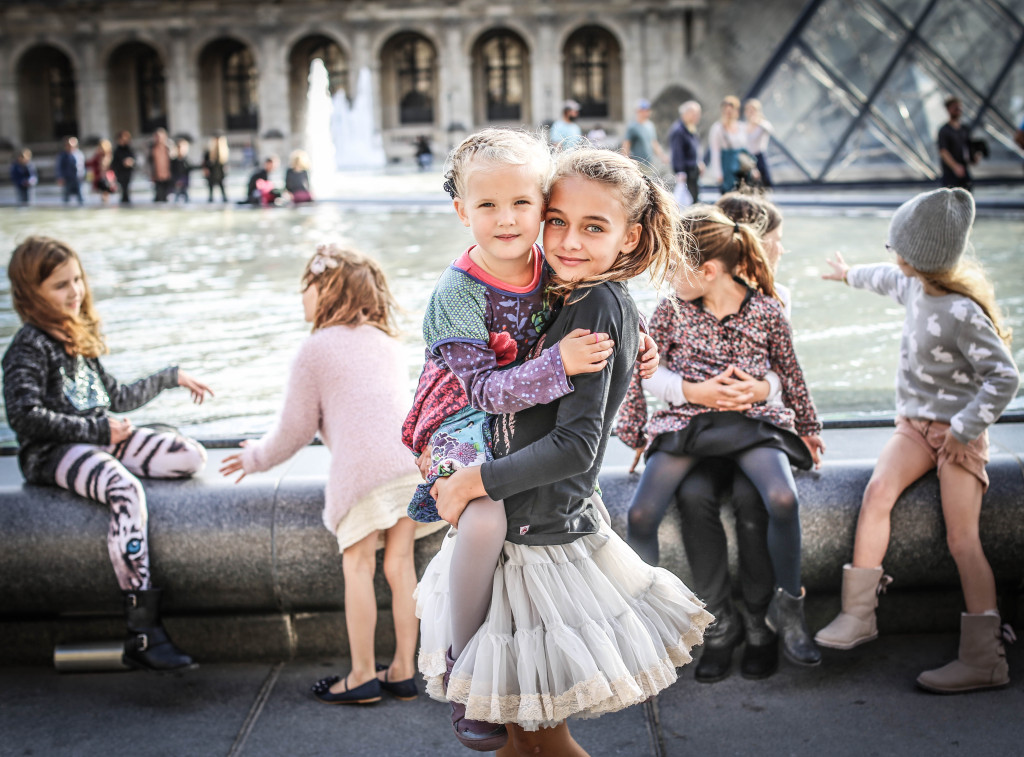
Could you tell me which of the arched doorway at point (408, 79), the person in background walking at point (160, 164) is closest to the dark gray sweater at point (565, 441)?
the person in background walking at point (160, 164)

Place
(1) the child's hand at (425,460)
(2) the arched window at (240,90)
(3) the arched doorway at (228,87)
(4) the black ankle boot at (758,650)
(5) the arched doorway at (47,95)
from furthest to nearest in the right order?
(2) the arched window at (240,90)
(3) the arched doorway at (228,87)
(5) the arched doorway at (47,95)
(4) the black ankle boot at (758,650)
(1) the child's hand at (425,460)

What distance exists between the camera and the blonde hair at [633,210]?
71.6 inches

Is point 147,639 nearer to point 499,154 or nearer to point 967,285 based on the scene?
point 499,154

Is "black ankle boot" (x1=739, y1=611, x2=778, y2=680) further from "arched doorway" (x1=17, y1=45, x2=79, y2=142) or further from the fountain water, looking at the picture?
"arched doorway" (x1=17, y1=45, x2=79, y2=142)

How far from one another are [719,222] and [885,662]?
4.12 feet

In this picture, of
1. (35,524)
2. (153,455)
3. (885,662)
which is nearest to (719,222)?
(885,662)

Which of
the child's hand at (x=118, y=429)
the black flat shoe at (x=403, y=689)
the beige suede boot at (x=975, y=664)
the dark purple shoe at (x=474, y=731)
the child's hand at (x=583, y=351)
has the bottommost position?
the black flat shoe at (x=403, y=689)

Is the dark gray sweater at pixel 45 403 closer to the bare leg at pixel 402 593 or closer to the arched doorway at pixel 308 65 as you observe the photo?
the bare leg at pixel 402 593

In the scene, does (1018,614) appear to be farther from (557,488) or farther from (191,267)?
(191,267)

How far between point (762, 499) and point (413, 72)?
1583 inches

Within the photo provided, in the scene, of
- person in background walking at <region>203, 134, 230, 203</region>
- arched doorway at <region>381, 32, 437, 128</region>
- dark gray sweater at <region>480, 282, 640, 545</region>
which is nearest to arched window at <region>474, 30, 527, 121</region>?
arched doorway at <region>381, 32, 437, 128</region>

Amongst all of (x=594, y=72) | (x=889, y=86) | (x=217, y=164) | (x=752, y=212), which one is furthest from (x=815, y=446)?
(x=594, y=72)

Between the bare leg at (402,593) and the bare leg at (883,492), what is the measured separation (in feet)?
3.87

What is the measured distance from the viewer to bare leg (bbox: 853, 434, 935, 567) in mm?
2723
